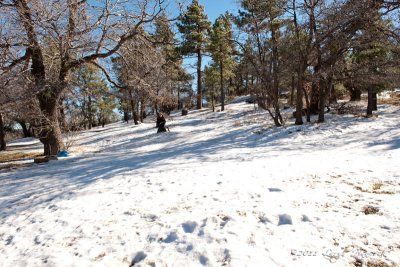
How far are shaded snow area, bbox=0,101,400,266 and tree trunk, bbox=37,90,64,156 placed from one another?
4263mm

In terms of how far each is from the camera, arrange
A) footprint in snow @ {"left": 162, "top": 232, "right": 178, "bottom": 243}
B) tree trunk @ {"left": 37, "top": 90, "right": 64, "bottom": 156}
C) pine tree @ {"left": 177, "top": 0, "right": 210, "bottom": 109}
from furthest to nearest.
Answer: pine tree @ {"left": 177, "top": 0, "right": 210, "bottom": 109}
tree trunk @ {"left": 37, "top": 90, "right": 64, "bottom": 156}
footprint in snow @ {"left": 162, "top": 232, "right": 178, "bottom": 243}

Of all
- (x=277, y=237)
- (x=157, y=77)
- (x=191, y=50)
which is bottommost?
(x=277, y=237)

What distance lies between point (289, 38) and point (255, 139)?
6792 millimetres

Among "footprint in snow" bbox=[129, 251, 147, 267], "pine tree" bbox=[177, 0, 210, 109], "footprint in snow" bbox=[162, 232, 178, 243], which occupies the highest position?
"pine tree" bbox=[177, 0, 210, 109]

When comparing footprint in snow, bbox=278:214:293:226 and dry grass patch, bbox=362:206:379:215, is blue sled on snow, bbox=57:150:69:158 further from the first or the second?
dry grass patch, bbox=362:206:379:215

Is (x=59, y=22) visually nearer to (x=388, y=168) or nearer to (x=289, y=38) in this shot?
(x=388, y=168)

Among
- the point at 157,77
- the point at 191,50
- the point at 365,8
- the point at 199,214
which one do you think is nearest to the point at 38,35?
the point at 157,77

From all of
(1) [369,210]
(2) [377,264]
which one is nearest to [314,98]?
(1) [369,210]

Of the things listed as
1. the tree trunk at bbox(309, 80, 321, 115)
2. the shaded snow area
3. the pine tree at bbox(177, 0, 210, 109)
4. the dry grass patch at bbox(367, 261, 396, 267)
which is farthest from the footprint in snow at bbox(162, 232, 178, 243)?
the pine tree at bbox(177, 0, 210, 109)

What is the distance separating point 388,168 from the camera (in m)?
6.34

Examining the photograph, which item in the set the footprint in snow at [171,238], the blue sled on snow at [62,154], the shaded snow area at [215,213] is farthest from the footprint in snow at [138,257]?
the blue sled on snow at [62,154]

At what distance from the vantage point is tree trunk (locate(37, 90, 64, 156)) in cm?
1229

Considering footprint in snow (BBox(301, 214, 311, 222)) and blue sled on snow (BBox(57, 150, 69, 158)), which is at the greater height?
blue sled on snow (BBox(57, 150, 69, 158))

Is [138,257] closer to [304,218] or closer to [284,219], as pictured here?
[284,219]
